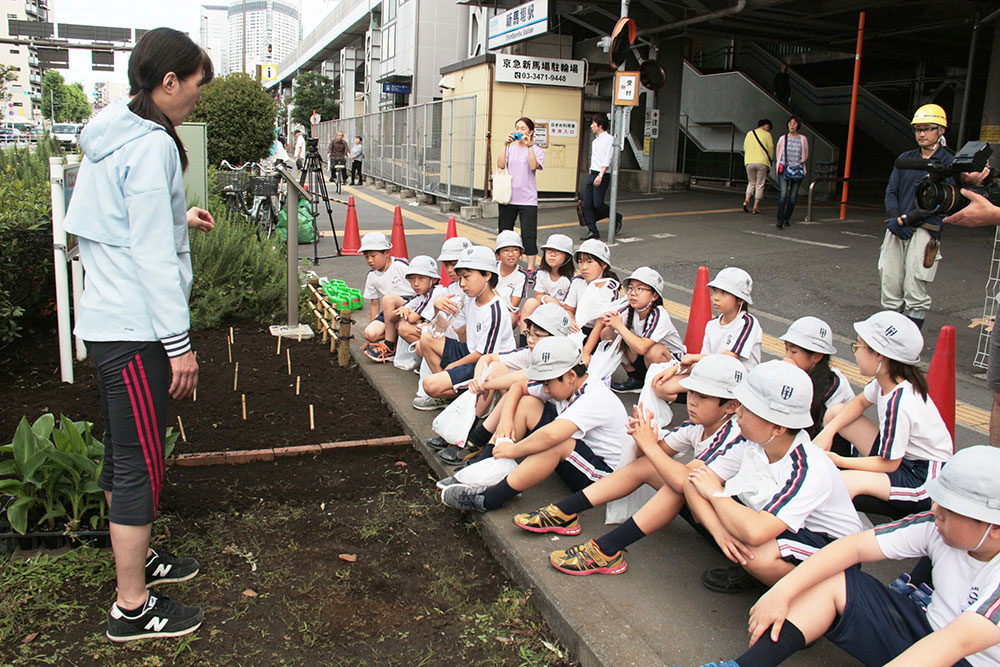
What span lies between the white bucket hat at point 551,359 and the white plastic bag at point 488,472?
0.44 m

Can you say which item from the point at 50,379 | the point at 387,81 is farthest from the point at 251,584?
the point at 387,81

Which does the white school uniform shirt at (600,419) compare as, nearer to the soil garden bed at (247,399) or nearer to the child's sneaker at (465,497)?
the child's sneaker at (465,497)

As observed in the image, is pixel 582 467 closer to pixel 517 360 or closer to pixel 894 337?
pixel 517 360

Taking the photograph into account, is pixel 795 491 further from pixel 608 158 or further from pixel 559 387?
pixel 608 158

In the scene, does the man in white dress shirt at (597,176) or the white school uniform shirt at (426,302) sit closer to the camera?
the white school uniform shirt at (426,302)

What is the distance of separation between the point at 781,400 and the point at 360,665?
1714 millimetres

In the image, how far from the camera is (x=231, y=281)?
7.42 metres

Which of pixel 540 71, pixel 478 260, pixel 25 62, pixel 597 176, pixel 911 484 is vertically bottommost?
pixel 911 484

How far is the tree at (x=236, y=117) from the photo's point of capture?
13000 millimetres

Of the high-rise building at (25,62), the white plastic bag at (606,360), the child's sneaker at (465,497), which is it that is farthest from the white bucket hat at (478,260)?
the high-rise building at (25,62)

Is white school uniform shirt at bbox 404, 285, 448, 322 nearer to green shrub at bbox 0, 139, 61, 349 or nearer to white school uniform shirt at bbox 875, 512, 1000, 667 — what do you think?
green shrub at bbox 0, 139, 61, 349

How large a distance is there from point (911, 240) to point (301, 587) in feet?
17.6

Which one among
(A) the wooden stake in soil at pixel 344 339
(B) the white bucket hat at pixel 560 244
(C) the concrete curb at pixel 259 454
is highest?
(B) the white bucket hat at pixel 560 244

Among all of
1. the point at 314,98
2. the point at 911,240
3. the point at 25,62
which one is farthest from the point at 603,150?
the point at 25,62
